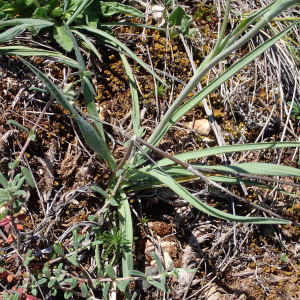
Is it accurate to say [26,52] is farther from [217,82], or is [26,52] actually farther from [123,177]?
[217,82]

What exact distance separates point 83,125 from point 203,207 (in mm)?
703

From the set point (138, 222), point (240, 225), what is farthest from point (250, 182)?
point (138, 222)

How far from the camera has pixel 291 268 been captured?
2.03 metres

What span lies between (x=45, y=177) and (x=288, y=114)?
1.84 meters

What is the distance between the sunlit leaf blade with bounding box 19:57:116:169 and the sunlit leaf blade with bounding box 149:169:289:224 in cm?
29

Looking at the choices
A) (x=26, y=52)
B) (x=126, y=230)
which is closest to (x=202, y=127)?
(x=126, y=230)

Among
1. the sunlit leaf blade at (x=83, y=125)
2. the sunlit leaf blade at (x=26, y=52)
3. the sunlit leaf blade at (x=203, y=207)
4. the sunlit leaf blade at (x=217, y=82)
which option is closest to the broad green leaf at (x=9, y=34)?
the sunlit leaf blade at (x=26, y=52)

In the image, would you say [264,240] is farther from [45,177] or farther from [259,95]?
[45,177]

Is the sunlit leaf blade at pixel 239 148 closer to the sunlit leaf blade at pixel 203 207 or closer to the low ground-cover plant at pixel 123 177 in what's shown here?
the low ground-cover plant at pixel 123 177

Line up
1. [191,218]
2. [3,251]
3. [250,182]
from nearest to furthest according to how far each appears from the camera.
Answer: [3,251]
[250,182]
[191,218]

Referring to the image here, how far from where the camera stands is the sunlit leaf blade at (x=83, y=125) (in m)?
1.14

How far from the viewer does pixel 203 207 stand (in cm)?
131

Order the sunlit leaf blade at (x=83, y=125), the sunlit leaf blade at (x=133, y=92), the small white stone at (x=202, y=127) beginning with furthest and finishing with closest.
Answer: the small white stone at (x=202, y=127) < the sunlit leaf blade at (x=133, y=92) < the sunlit leaf blade at (x=83, y=125)

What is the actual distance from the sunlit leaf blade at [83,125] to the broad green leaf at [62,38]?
541 millimetres
